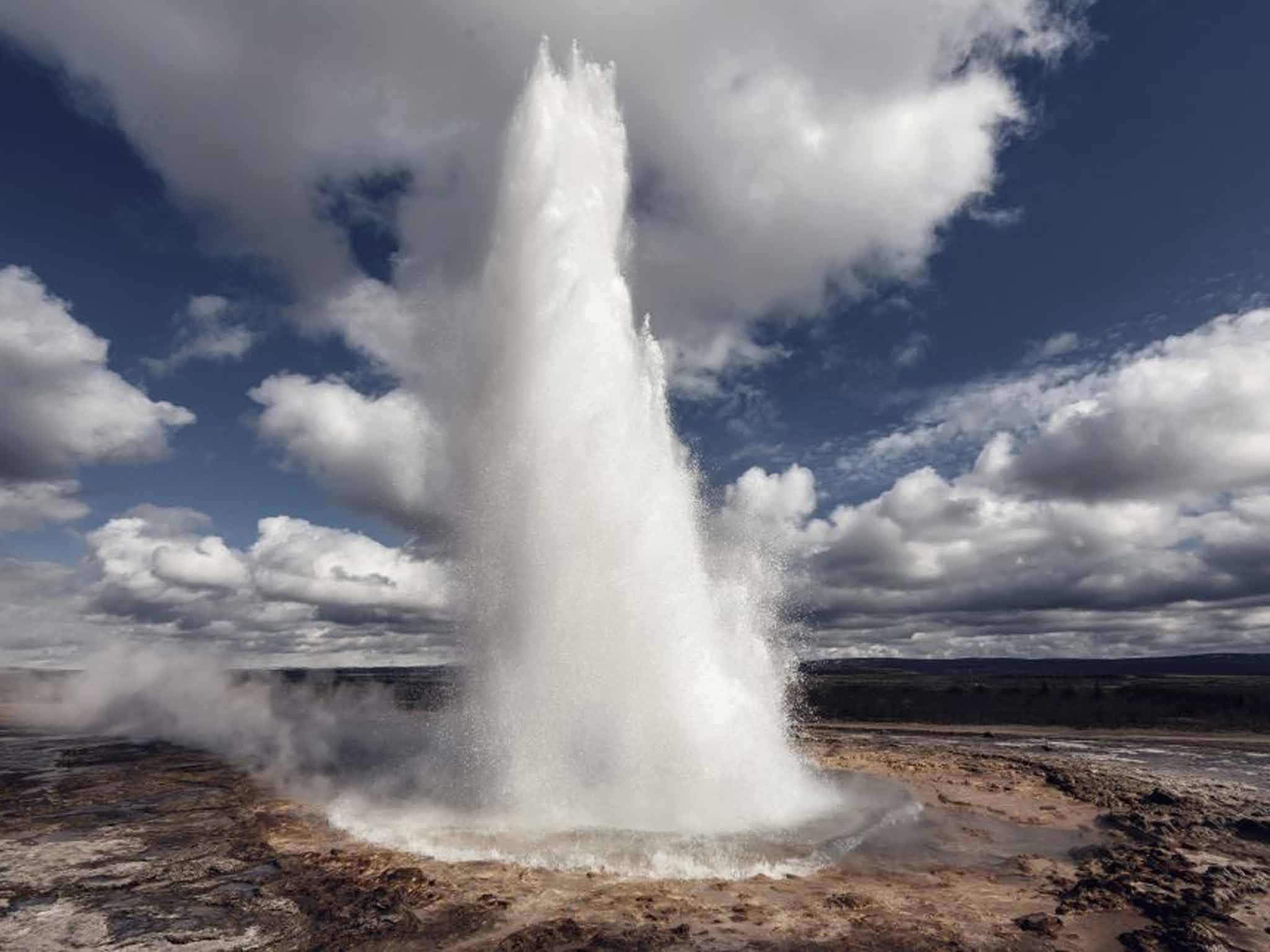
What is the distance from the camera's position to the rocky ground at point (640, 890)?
413 inches

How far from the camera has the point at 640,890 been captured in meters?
12.0

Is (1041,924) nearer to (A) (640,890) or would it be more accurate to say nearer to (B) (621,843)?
(A) (640,890)

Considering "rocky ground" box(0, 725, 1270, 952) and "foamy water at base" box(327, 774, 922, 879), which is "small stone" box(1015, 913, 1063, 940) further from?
"foamy water at base" box(327, 774, 922, 879)

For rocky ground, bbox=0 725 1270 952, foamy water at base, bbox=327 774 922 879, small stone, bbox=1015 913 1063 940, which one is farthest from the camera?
foamy water at base, bbox=327 774 922 879

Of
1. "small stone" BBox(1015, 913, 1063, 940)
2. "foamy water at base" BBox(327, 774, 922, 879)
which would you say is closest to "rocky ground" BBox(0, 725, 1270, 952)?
"small stone" BBox(1015, 913, 1063, 940)

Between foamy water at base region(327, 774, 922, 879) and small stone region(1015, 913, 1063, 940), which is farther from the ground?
foamy water at base region(327, 774, 922, 879)

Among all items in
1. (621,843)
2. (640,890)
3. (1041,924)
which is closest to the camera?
(1041,924)

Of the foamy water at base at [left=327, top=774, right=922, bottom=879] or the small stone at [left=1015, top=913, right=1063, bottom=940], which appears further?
the foamy water at base at [left=327, top=774, right=922, bottom=879]

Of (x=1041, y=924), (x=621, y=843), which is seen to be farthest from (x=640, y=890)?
(x=1041, y=924)

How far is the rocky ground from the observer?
34.4ft

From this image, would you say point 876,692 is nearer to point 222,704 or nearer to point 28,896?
point 222,704

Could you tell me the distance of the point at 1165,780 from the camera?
25406 mm

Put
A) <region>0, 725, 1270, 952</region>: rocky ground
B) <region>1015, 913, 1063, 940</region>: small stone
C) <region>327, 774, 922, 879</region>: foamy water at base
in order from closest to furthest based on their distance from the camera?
<region>0, 725, 1270, 952</region>: rocky ground
<region>1015, 913, 1063, 940</region>: small stone
<region>327, 774, 922, 879</region>: foamy water at base

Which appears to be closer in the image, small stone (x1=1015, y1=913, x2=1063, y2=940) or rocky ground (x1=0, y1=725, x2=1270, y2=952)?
rocky ground (x1=0, y1=725, x2=1270, y2=952)
